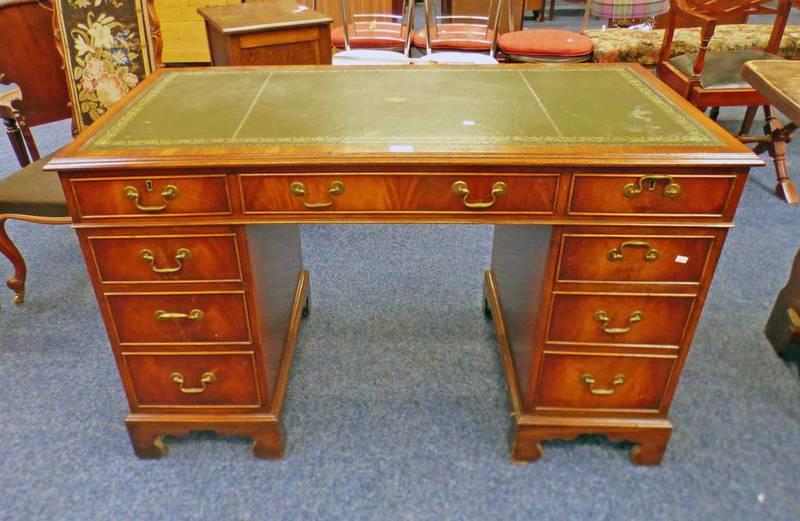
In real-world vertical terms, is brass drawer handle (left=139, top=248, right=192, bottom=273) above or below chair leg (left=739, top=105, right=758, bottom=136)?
above

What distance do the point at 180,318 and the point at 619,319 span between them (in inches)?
42.0

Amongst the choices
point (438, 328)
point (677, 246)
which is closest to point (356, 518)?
point (438, 328)

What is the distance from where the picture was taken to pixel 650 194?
4.09 feet

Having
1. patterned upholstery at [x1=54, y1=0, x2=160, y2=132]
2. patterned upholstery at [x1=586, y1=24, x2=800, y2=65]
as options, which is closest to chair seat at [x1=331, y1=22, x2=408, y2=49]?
patterned upholstery at [x1=586, y1=24, x2=800, y2=65]

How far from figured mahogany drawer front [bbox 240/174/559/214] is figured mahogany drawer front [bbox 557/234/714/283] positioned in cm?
14

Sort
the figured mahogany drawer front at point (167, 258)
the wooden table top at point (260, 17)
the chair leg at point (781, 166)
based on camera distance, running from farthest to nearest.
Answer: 1. the chair leg at point (781, 166)
2. the wooden table top at point (260, 17)
3. the figured mahogany drawer front at point (167, 258)

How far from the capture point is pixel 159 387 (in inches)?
61.5

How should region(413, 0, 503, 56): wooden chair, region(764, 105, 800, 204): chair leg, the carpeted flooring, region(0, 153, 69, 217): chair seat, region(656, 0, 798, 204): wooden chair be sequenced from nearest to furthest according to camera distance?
the carpeted flooring → region(0, 153, 69, 217): chair seat → region(656, 0, 798, 204): wooden chair → region(764, 105, 800, 204): chair leg → region(413, 0, 503, 56): wooden chair

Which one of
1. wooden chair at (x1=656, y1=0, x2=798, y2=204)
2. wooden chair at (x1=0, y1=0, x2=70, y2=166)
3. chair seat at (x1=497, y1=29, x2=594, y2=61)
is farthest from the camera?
chair seat at (x1=497, y1=29, x2=594, y2=61)

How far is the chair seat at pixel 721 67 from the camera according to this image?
112 inches

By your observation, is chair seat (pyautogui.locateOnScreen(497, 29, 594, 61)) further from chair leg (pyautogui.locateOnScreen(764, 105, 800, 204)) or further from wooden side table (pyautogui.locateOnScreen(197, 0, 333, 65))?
wooden side table (pyautogui.locateOnScreen(197, 0, 333, 65))

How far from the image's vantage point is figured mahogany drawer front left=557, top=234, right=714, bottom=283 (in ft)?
4.28

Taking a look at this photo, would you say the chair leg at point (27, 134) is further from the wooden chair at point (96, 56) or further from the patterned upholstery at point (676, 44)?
the patterned upholstery at point (676, 44)

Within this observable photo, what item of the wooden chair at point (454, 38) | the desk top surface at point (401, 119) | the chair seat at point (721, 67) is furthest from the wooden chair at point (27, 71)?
the chair seat at point (721, 67)
